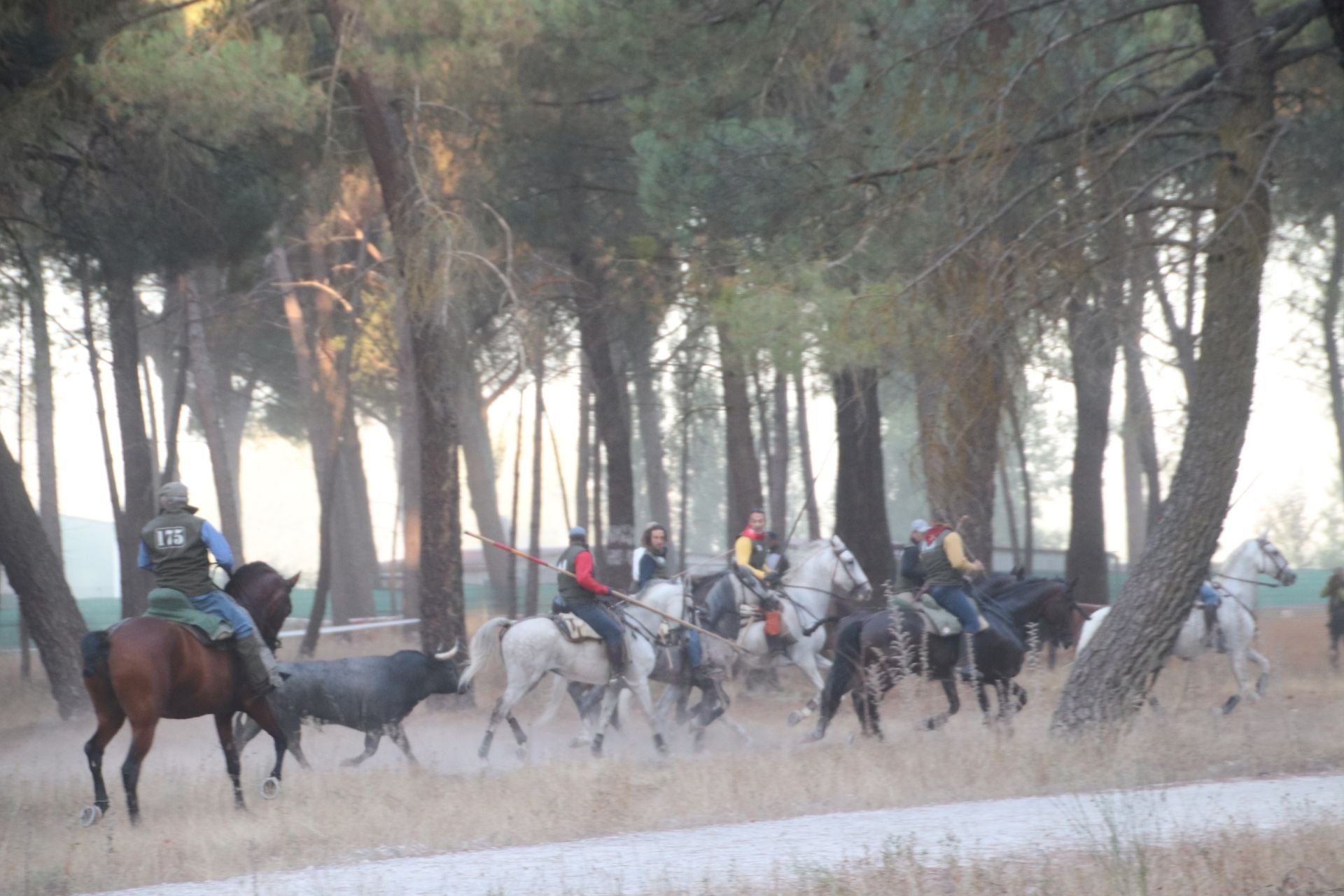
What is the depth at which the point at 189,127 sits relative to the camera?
15.9m

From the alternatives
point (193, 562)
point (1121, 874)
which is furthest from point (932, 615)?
point (1121, 874)

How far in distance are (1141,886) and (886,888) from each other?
1.17 meters

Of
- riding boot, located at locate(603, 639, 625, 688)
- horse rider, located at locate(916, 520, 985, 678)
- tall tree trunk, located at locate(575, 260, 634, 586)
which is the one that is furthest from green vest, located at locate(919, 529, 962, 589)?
tall tree trunk, located at locate(575, 260, 634, 586)

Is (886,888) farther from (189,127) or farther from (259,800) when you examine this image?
(189,127)

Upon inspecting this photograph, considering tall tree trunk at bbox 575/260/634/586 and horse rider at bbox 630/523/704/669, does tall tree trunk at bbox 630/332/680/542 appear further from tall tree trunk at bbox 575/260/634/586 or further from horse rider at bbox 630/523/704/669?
horse rider at bbox 630/523/704/669

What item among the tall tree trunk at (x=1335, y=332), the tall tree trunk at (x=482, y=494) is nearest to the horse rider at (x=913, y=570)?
the tall tree trunk at (x=1335, y=332)

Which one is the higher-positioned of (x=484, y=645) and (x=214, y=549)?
(x=214, y=549)

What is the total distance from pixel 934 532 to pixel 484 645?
4388 mm

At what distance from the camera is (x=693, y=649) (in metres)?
15.6

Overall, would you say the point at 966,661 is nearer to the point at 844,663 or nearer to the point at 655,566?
the point at 844,663

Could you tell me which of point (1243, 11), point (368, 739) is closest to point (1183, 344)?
point (1243, 11)

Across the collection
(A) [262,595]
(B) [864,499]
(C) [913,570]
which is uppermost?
(B) [864,499]

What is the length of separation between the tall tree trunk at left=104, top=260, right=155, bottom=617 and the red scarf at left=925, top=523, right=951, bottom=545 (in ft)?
45.7

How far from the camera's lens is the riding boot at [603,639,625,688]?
14.9 meters
